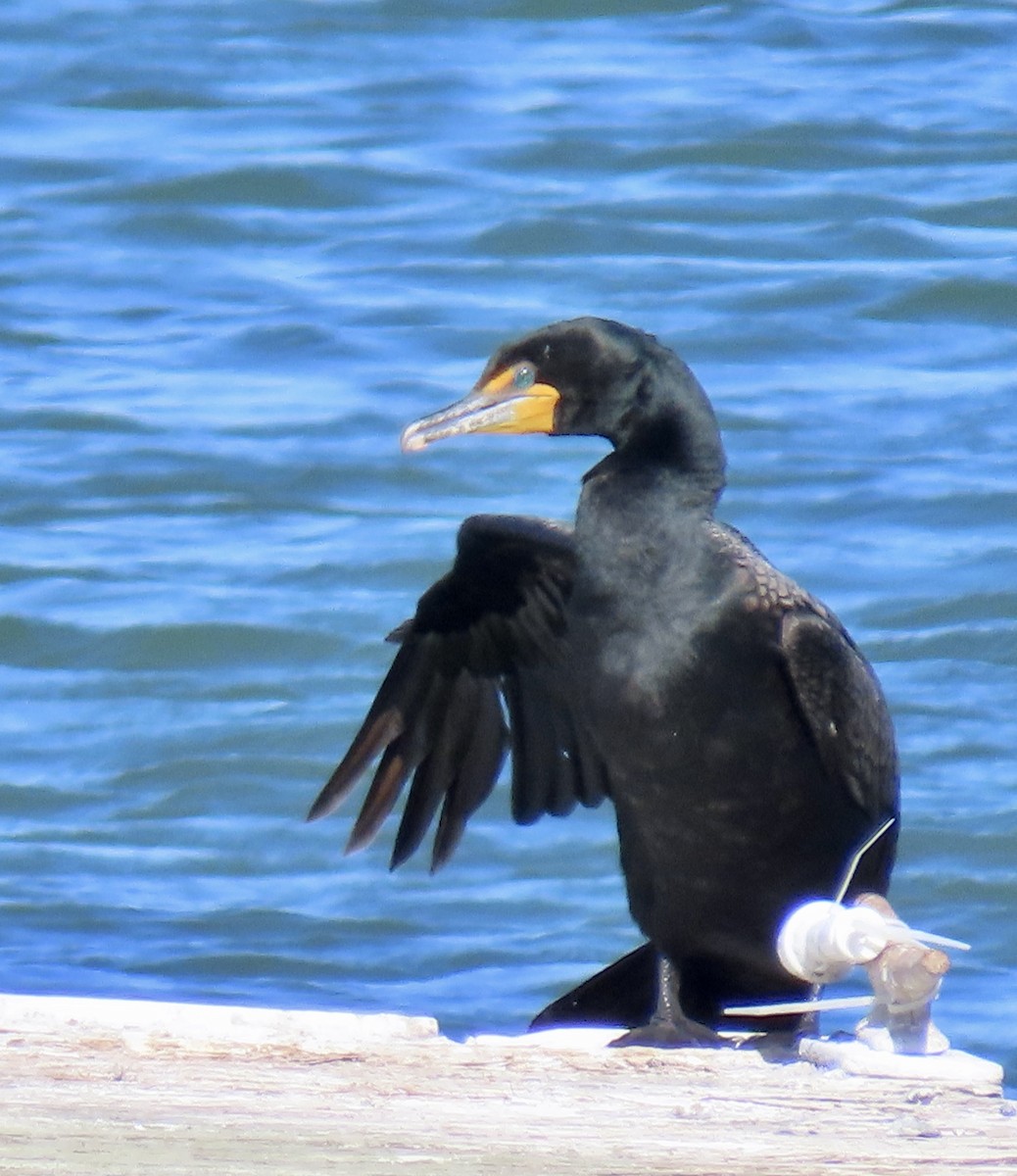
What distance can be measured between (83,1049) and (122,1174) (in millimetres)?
648

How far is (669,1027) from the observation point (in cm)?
405

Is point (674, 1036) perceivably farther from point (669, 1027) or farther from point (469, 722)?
point (469, 722)

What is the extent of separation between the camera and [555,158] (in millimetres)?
12219

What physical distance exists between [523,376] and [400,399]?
5470 mm

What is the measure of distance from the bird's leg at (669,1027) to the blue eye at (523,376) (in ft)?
3.16

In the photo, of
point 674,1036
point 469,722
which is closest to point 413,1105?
point 674,1036

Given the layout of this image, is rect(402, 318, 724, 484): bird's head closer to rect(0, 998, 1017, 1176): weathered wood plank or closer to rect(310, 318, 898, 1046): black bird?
rect(310, 318, 898, 1046): black bird

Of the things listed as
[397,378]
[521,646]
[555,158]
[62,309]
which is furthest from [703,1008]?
[555,158]

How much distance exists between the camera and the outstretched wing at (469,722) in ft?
15.6

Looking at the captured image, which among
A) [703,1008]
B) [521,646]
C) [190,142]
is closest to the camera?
[703,1008]

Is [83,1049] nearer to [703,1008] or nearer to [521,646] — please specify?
[703,1008]

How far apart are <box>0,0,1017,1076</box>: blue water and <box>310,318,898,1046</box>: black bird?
1.50 meters

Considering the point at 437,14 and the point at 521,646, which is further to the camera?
the point at 437,14

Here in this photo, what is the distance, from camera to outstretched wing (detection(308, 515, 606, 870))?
Answer: 4758mm
